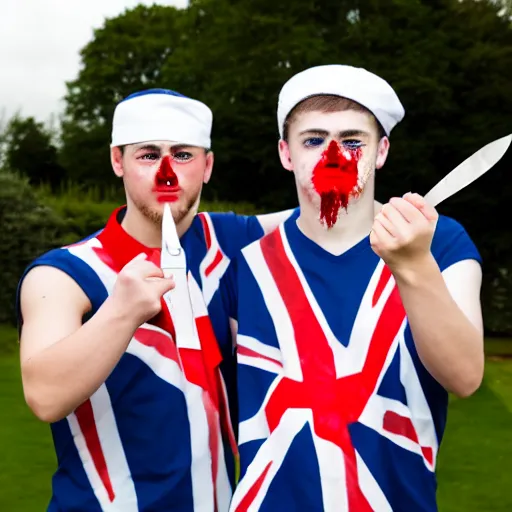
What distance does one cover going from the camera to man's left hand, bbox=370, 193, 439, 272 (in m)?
2.42

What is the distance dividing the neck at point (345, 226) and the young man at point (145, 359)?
1.38ft

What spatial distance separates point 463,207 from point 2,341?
49.9ft

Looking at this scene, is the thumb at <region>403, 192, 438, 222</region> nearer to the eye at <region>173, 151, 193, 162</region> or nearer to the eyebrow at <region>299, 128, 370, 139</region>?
the eyebrow at <region>299, 128, 370, 139</region>

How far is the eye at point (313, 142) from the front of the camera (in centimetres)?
285

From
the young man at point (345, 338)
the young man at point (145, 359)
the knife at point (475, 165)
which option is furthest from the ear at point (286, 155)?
the knife at point (475, 165)

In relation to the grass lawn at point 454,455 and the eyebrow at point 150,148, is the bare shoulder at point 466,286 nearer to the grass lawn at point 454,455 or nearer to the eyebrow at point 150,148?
the eyebrow at point 150,148

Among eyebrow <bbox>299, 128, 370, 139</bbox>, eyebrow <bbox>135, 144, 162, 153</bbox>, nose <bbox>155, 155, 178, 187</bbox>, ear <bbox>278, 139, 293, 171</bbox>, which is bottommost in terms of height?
nose <bbox>155, 155, 178, 187</bbox>

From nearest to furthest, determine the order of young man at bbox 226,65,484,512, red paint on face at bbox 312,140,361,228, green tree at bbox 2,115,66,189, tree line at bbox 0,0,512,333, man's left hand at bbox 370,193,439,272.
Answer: man's left hand at bbox 370,193,439,272 < young man at bbox 226,65,484,512 < red paint on face at bbox 312,140,361,228 < tree line at bbox 0,0,512,333 < green tree at bbox 2,115,66,189

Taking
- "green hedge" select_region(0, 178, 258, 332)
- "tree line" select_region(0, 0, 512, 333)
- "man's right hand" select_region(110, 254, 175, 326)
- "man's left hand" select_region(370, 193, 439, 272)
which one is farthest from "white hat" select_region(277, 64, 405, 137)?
"tree line" select_region(0, 0, 512, 333)

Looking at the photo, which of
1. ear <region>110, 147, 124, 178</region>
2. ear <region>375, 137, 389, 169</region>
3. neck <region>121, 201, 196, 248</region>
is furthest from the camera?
ear <region>110, 147, 124, 178</region>

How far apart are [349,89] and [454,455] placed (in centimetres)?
673

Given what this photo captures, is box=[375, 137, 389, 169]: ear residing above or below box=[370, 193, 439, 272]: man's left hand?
above

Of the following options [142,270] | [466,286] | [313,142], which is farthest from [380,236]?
[142,270]

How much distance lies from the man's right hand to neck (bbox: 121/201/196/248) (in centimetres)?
52
